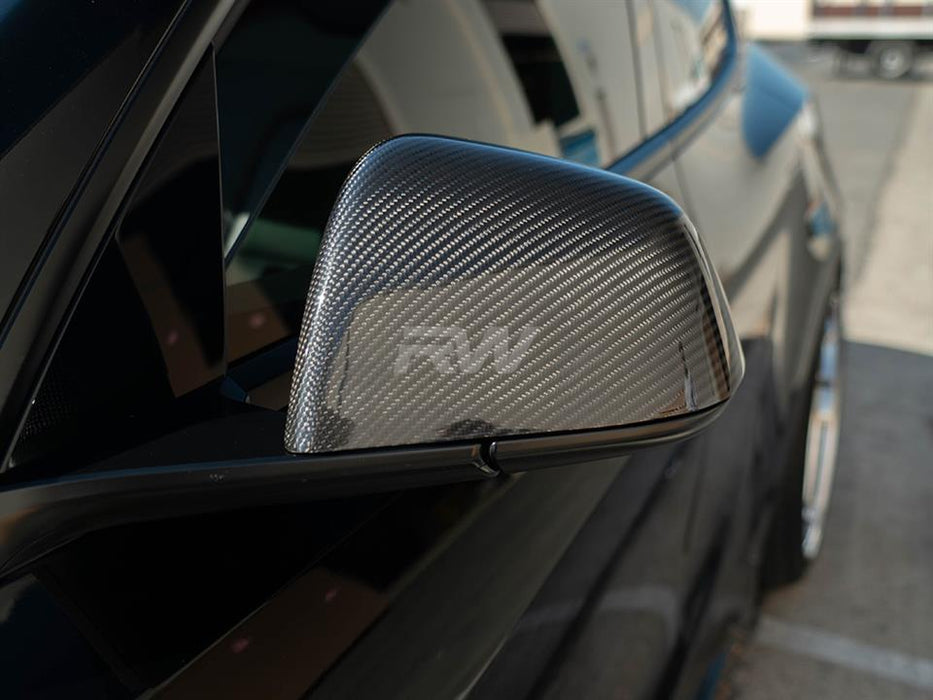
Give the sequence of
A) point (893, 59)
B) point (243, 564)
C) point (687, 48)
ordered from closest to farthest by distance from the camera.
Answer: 1. point (243, 564)
2. point (687, 48)
3. point (893, 59)

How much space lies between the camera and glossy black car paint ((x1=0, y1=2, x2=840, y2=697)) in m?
0.89

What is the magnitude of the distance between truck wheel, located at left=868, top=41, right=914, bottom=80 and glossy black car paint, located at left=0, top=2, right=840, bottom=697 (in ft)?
54.5

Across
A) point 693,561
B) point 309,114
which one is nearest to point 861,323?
point 693,561

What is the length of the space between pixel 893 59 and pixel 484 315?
17.3 m

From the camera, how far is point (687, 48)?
2.55 m

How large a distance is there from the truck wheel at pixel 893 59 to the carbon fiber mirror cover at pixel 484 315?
1699 cm

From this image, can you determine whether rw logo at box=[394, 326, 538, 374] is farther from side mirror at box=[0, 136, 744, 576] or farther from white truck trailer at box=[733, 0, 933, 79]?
white truck trailer at box=[733, 0, 933, 79]

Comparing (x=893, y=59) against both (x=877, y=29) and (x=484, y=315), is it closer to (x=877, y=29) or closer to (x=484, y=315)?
(x=877, y=29)

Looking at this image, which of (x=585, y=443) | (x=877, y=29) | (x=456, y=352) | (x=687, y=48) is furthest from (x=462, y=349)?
(x=877, y=29)

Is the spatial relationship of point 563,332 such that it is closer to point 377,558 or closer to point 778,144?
point 377,558

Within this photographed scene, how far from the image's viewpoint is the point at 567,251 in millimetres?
871

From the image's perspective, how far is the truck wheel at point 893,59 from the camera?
53.4ft

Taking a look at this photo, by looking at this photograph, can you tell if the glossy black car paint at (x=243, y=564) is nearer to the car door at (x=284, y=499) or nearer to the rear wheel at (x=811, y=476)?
the car door at (x=284, y=499)

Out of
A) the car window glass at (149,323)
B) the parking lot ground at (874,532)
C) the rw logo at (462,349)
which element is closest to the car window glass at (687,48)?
the car window glass at (149,323)
